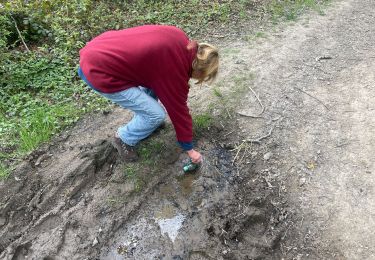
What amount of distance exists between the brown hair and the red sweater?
0.05m

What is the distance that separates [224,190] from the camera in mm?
3566

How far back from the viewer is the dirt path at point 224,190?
3.15 metres

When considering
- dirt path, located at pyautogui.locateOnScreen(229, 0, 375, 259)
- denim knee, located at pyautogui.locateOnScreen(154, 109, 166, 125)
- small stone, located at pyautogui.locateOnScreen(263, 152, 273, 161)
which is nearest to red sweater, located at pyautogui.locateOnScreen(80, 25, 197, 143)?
denim knee, located at pyautogui.locateOnScreen(154, 109, 166, 125)

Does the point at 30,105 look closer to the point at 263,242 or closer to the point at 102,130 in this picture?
the point at 102,130

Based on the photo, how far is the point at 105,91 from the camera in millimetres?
3023

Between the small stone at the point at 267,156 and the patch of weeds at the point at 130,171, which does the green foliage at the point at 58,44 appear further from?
the small stone at the point at 267,156

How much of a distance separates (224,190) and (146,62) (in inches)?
55.4

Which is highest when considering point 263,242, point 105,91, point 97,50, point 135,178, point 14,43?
point 97,50

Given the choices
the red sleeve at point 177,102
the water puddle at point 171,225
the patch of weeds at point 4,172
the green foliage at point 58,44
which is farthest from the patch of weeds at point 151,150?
the patch of weeds at point 4,172

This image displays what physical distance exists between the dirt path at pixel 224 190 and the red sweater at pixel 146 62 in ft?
3.06

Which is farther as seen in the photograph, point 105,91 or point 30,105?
point 30,105

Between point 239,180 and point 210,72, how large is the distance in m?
1.23

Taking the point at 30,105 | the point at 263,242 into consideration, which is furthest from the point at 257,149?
the point at 30,105

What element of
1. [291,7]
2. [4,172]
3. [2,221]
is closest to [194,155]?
[2,221]
